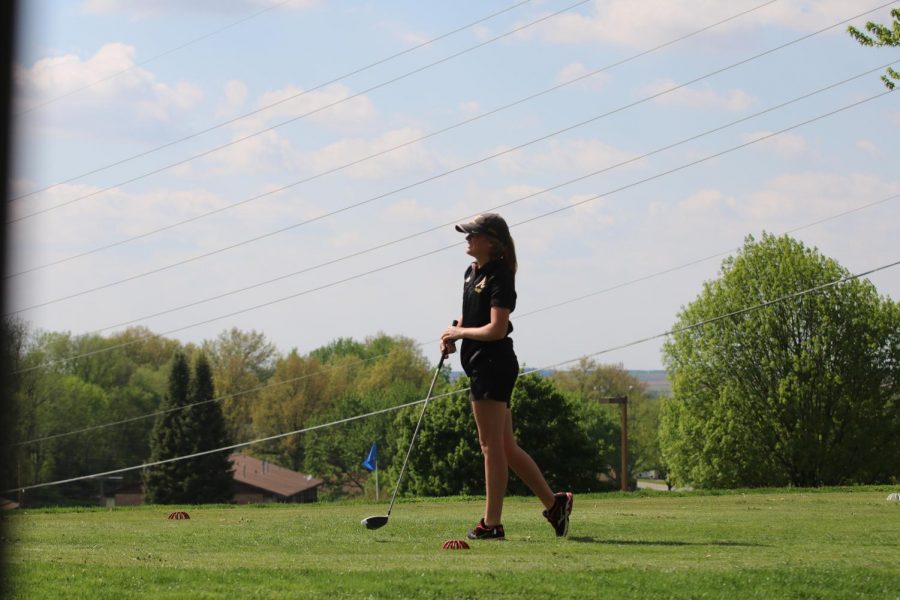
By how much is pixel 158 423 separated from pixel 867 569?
277 feet

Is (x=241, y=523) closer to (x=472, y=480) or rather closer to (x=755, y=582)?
(x=755, y=582)

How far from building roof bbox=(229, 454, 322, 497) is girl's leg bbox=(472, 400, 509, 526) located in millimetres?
92714

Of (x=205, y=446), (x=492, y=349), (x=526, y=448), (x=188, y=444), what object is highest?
(x=188, y=444)

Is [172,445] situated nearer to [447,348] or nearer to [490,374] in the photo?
[447,348]

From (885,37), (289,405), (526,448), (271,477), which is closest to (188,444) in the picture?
(271,477)

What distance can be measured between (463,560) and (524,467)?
197cm

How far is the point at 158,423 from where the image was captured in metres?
87.4

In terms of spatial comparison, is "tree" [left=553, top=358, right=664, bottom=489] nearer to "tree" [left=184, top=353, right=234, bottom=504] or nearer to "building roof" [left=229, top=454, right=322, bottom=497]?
"building roof" [left=229, top=454, right=322, bottom=497]

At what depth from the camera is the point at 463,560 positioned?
6875mm

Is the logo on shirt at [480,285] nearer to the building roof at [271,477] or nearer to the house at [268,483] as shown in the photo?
the house at [268,483]

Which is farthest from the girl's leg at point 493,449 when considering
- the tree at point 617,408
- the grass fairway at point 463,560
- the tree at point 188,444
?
the tree at point 617,408

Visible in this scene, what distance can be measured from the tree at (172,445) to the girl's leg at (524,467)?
260 feet

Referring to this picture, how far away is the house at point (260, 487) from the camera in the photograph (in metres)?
101

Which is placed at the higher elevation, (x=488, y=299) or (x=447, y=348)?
(x=488, y=299)
